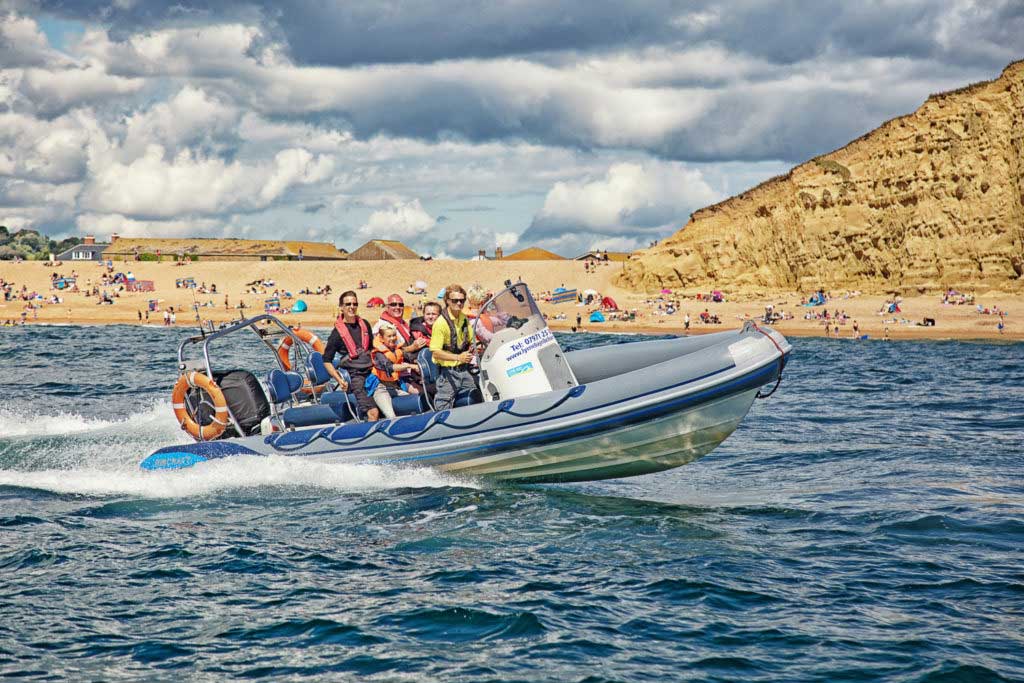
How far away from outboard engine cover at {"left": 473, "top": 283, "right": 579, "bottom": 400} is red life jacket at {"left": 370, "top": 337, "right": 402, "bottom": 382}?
1.16 meters

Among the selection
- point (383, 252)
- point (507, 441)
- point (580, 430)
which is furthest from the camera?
point (383, 252)

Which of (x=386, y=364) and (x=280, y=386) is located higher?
(x=280, y=386)

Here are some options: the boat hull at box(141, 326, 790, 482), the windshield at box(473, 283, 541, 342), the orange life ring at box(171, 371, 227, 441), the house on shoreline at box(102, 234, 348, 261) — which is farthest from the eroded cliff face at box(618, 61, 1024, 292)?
the house on shoreline at box(102, 234, 348, 261)

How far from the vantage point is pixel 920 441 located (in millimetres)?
13695

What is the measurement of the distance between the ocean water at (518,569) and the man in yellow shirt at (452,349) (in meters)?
0.90

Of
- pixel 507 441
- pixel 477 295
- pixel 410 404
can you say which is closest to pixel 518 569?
pixel 507 441

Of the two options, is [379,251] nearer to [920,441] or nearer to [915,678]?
[920,441]

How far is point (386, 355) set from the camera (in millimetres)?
10688

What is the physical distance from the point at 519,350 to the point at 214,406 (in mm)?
3586

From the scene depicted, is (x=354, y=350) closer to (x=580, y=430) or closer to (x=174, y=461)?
(x=174, y=461)

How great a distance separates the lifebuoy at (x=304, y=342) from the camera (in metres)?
11.6

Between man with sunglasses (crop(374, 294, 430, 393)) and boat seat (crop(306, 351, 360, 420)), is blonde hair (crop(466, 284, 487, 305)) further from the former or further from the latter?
boat seat (crop(306, 351, 360, 420))

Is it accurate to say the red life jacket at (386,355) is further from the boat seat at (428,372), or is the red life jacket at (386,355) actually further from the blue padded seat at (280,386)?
the blue padded seat at (280,386)

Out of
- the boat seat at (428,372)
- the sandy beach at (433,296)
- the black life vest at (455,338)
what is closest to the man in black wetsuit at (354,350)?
the boat seat at (428,372)
